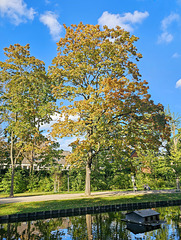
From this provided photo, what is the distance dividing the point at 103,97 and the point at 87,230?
10.6 meters

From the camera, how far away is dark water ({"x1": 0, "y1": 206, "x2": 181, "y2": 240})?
29.3ft

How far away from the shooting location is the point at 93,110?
714 inches

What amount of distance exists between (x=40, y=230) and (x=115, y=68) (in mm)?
14223

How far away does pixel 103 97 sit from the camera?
18203mm

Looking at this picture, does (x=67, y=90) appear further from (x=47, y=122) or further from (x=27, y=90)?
(x=47, y=122)

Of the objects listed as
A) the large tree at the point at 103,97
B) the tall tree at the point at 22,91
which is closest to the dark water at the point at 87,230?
the large tree at the point at 103,97

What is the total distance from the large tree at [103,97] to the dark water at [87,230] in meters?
6.86

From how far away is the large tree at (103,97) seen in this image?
713 inches

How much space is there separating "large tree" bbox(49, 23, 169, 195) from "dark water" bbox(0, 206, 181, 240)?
686cm

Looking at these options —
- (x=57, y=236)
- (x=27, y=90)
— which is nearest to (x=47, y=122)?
(x=27, y=90)

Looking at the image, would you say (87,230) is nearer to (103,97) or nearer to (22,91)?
(103,97)

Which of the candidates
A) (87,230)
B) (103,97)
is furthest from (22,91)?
(87,230)

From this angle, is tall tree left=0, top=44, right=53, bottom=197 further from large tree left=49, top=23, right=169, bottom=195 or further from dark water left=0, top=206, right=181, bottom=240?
dark water left=0, top=206, right=181, bottom=240

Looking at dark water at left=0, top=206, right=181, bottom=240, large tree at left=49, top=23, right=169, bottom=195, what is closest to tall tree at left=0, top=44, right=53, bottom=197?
large tree at left=49, top=23, right=169, bottom=195
